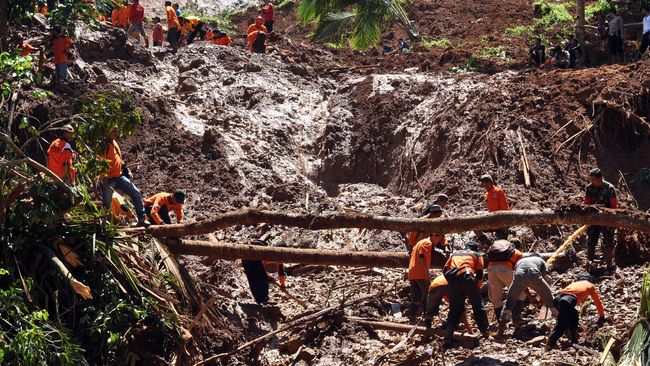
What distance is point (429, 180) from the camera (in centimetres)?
1933

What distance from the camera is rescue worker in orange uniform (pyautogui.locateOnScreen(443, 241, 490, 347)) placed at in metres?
12.5

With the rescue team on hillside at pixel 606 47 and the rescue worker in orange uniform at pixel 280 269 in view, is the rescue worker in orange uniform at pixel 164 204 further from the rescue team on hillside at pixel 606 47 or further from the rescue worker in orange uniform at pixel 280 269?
the rescue team on hillside at pixel 606 47

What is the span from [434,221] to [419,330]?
1415mm

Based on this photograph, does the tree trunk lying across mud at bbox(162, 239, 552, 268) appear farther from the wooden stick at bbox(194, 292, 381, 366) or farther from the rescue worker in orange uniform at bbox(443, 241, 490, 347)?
the rescue worker in orange uniform at bbox(443, 241, 490, 347)

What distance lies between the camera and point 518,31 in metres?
27.4

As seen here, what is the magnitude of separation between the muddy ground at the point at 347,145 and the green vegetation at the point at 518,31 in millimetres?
3668

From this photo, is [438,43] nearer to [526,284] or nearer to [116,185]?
[116,185]

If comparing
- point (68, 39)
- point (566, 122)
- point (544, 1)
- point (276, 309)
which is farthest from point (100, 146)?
point (544, 1)

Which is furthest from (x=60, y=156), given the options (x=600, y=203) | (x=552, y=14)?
(x=552, y=14)

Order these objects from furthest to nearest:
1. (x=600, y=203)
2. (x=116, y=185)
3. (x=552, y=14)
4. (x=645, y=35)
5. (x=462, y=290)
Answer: (x=552, y=14) → (x=645, y=35) → (x=116, y=185) → (x=600, y=203) → (x=462, y=290)

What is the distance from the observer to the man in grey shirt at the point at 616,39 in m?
22.0

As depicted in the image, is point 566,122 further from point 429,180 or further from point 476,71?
point 476,71

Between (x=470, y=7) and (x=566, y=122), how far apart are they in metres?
13.2

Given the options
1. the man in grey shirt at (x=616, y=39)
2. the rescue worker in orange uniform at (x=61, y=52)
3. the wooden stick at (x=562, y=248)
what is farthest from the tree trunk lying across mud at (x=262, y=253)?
the man in grey shirt at (x=616, y=39)
